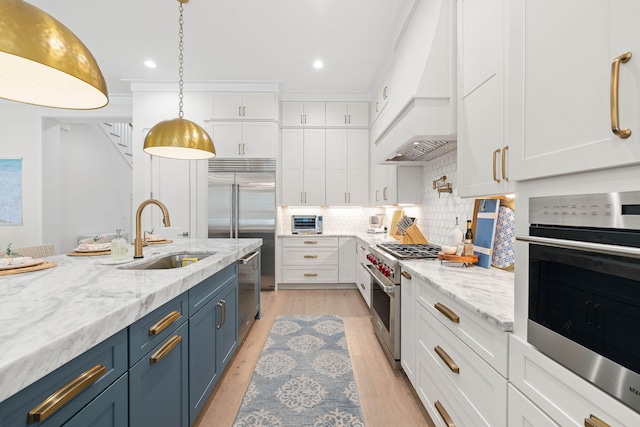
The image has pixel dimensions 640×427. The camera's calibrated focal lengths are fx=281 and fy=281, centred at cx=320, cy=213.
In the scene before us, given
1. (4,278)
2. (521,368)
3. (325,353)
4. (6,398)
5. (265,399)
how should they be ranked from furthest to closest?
1. (325,353)
2. (265,399)
3. (4,278)
4. (521,368)
5. (6,398)

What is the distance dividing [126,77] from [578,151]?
5187mm

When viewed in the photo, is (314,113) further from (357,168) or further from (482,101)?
(482,101)

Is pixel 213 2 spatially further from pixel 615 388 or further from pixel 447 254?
pixel 615 388

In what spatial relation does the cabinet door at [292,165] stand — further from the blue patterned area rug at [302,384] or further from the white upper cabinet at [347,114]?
the blue patterned area rug at [302,384]

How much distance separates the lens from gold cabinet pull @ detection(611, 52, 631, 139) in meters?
0.60

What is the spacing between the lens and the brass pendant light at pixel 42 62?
854 millimetres

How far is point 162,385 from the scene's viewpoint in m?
1.23

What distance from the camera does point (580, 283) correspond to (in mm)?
750

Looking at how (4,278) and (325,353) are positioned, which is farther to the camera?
(325,353)

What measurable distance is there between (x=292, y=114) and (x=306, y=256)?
232 centimetres

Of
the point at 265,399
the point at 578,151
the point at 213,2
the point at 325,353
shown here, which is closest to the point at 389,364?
the point at 325,353

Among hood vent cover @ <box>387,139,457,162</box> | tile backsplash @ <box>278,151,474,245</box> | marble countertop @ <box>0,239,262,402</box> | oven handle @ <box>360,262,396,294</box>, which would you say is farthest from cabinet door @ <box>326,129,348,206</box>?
marble countertop @ <box>0,239,262,402</box>

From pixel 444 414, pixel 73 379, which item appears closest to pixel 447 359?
pixel 444 414

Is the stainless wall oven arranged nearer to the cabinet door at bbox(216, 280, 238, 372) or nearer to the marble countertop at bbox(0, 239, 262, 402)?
the marble countertop at bbox(0, 239, 262, 402)
